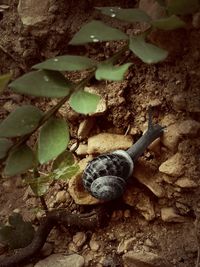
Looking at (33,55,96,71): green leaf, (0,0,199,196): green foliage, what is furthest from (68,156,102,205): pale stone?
(33,55,96,71): green leaf

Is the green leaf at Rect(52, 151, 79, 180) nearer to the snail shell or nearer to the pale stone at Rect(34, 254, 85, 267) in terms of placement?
the snail shell

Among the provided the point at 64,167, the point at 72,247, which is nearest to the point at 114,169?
the point at 64,167

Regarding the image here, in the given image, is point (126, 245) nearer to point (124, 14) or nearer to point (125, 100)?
point (125, 100)

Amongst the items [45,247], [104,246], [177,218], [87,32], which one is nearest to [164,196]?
[177,218]

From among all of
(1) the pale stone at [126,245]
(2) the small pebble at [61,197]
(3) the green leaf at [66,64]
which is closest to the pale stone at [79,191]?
(2) the small pebble at [61,197]

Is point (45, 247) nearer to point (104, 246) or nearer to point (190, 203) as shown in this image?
point (104, 246)

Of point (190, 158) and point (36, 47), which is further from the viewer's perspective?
point (36, 47)

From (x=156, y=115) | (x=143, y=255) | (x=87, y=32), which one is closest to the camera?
(x=87, y=32)
